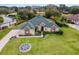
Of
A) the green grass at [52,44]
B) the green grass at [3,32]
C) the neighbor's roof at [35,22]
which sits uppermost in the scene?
→ the neighbor's roof at [35,22]

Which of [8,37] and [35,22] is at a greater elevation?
[35,22]

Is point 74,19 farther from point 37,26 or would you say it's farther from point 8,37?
point 8,37

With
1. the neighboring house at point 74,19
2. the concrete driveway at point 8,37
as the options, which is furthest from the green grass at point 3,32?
the neighboring house at point 74,19

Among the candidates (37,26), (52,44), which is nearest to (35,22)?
(37,26)

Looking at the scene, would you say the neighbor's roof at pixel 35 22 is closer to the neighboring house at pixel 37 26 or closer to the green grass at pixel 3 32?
the neighboring house at pixel 37 26
